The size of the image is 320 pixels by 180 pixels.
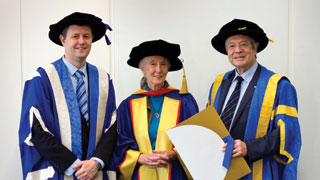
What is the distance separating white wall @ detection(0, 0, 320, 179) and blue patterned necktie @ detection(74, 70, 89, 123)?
3.50 feet

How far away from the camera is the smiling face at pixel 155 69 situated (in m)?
2.56

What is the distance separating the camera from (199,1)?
3.37 m

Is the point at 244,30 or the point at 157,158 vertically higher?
the point at 244,30

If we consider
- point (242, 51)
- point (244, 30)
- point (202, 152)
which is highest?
point (244, 30)

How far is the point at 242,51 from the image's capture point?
2322 mm

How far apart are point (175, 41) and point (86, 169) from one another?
181cm

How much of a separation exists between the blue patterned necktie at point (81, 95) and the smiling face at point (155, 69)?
578 millimetres

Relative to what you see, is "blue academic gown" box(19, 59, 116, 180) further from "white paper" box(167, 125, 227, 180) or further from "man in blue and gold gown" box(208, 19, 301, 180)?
"man in blue and gold gown" box(208, 19, 301, 180)
